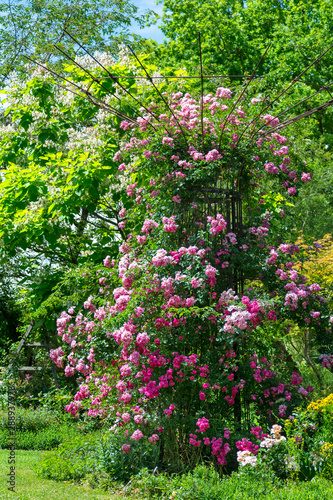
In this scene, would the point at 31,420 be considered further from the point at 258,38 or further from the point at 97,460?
the point at 258,38

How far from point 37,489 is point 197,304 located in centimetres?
205

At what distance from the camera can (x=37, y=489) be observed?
160 inches

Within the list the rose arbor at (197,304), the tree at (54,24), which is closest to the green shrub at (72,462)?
the rose arbor at (197,304)

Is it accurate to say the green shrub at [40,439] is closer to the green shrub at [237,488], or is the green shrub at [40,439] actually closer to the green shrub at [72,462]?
the green shrub at [72,462]

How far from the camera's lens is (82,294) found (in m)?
6.03

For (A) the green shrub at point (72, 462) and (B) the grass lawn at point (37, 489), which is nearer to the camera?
(B) the grass lawn at point (37, 489)

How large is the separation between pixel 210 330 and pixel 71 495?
173 centimetres

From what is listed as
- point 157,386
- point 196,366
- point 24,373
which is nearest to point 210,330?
point 196,366

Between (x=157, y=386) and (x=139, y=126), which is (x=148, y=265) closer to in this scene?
(x=157, y=386)

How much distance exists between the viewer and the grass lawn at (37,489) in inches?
149

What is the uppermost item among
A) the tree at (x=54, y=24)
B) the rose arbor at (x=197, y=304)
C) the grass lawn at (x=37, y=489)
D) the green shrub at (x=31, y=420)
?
the tree at (x=54, y=24)

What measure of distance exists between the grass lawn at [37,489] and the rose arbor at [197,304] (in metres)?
0.49

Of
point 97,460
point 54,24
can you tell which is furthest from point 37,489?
point 54,24

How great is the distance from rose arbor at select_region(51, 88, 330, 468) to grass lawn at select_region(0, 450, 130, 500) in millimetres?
488
